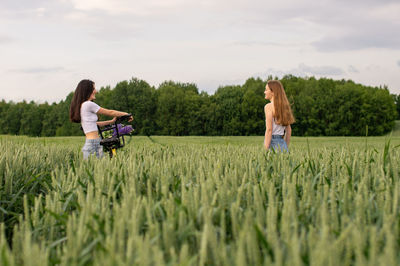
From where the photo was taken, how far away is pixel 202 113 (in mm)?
82250

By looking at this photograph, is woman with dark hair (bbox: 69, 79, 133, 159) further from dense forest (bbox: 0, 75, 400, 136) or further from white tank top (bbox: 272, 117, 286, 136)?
dense forest (bbox: 0, 75, 400, 136)

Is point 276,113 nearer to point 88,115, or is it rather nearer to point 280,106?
point 280,106

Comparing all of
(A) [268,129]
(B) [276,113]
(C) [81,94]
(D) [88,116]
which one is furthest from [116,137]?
(B) [276,113]

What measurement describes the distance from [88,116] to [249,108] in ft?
230

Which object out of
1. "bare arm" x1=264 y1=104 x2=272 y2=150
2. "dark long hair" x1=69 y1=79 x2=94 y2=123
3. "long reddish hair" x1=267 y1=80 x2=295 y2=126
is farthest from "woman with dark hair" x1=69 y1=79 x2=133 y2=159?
"long reddish hair" x1=267 y1=80 x2=295 y2=126

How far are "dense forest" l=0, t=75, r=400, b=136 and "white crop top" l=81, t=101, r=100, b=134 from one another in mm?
65203

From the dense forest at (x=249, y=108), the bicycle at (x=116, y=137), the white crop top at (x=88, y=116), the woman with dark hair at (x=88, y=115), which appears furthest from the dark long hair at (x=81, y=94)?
the dense forest at (x=249, y=108)

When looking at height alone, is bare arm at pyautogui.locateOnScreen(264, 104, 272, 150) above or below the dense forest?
below

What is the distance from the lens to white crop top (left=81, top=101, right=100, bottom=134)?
7703 millimetres

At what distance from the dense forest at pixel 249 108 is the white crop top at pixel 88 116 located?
65.2m

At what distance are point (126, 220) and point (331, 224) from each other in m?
1.02

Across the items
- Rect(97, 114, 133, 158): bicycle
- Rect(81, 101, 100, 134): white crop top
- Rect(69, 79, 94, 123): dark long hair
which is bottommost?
Rect(97, 114, 133, 158): bicycle

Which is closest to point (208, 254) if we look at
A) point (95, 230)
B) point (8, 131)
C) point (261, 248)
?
point (261, 248)

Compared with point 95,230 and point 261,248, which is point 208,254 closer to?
point 261,248
